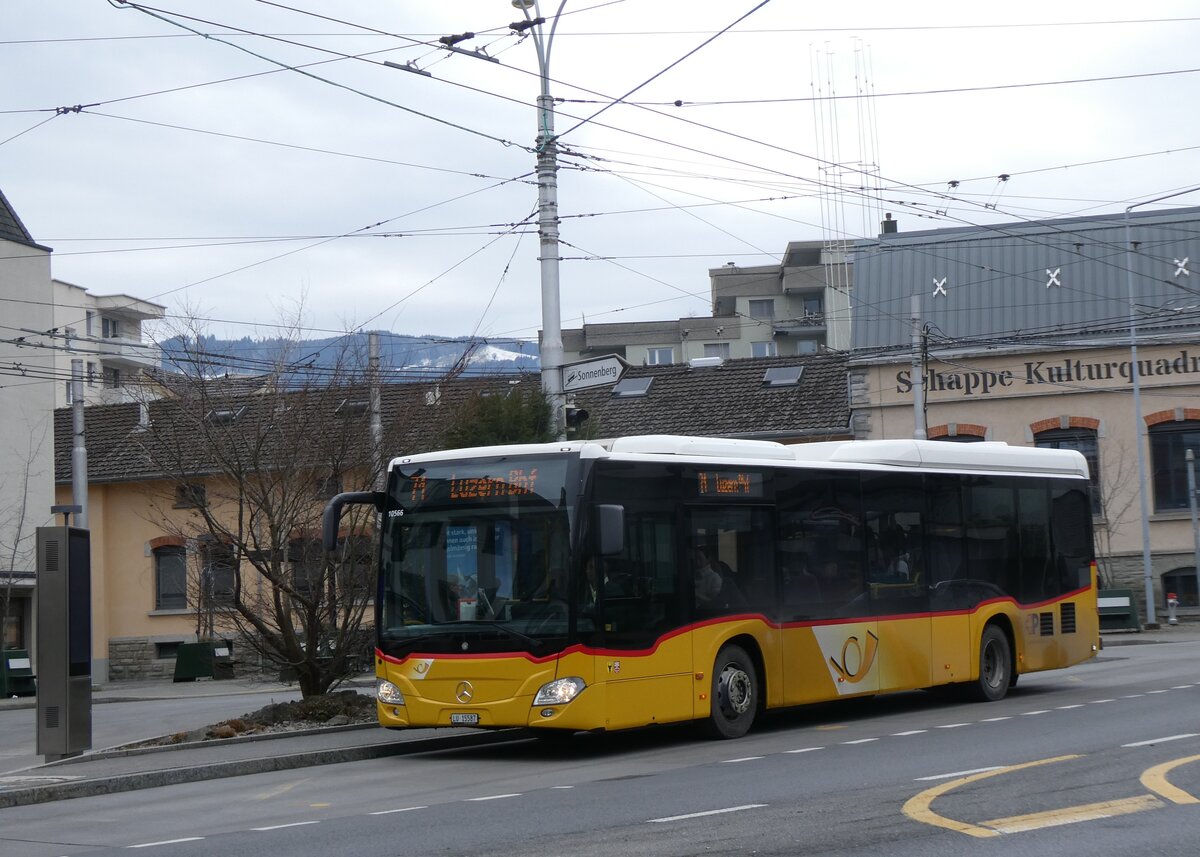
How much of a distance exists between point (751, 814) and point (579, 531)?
439 cm

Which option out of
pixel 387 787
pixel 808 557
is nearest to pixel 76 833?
pixel 387 787

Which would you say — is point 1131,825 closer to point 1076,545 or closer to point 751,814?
point 751,814

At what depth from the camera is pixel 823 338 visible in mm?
75188

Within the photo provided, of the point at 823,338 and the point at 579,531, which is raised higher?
the point at 823,338

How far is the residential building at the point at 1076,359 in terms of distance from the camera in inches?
1409

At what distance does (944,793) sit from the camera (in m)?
10.1

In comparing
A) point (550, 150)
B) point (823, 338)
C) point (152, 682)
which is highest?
point (823, 338)

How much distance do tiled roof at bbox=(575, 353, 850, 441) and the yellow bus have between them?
20.6m

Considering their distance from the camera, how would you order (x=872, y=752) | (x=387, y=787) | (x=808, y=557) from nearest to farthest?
(x=387, y=787) < (x=872, y=752) < (x=808, y=557)

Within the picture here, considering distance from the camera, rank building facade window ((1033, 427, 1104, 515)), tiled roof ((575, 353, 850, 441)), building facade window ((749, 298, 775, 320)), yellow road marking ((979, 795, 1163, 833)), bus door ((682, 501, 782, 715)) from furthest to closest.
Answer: building facade window ((749, 298, 775, 320)) < tiled roof ((575, 353, 850, 441)) < building facade window ((1033, 427, 1104, 515)) < bus door ((682, 501, 782, 715)) < yellow road marking ((979, 795, 1163, 833))

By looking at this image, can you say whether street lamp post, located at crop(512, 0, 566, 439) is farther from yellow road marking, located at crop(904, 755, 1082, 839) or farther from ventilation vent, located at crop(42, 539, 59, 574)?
yellow road marking, located at crop(904, 755, 1082, 839)

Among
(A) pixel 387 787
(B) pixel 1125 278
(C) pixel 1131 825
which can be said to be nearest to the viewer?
(C) pixel 1131 825

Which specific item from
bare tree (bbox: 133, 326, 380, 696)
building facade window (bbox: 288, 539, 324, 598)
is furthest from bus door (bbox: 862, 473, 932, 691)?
building facade window (bbox: 288, 539, 324, 598)

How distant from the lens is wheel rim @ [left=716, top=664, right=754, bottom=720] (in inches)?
578
